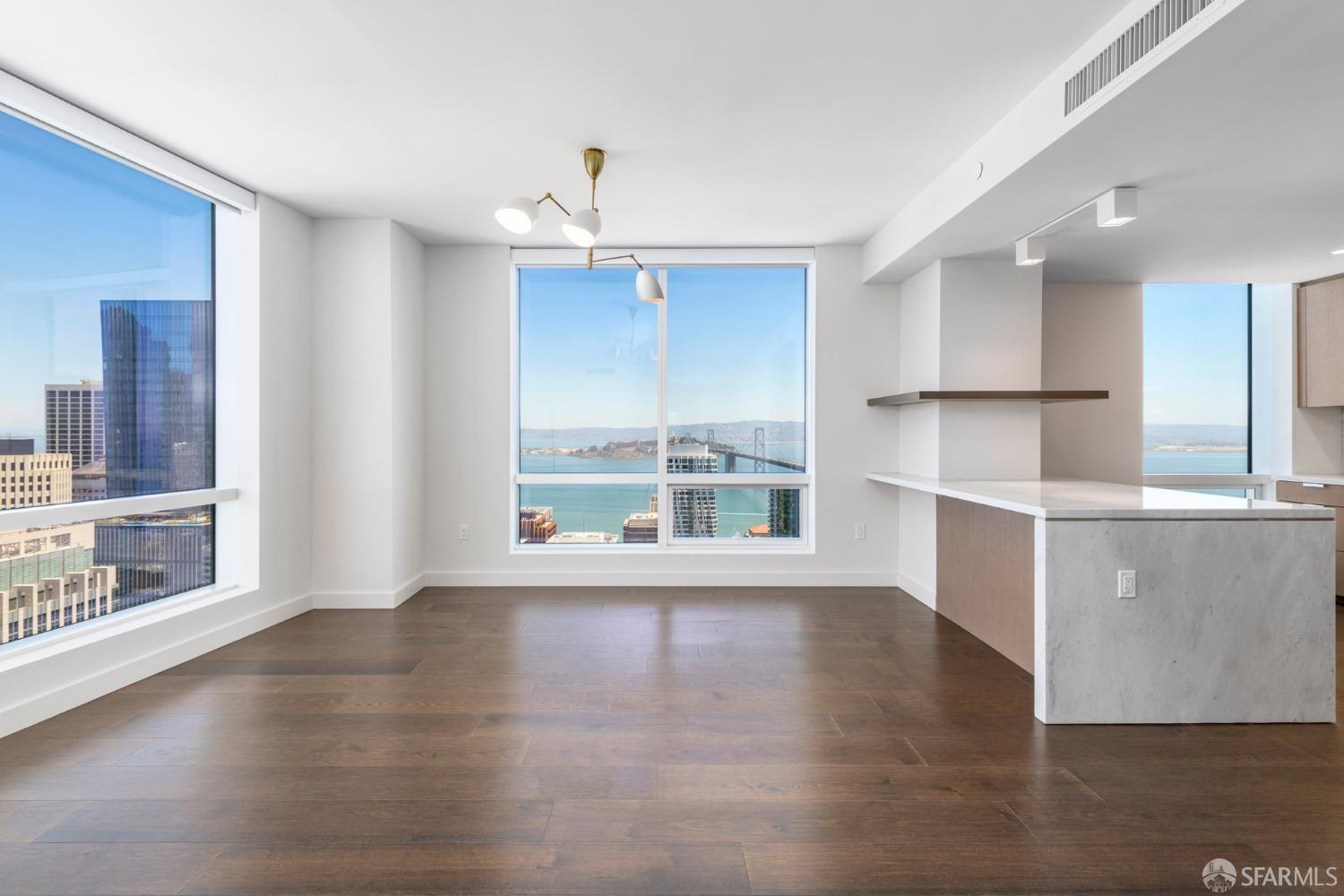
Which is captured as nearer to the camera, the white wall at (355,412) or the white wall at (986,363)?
the white wall at (986,363)

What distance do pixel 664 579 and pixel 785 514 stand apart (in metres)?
1.08

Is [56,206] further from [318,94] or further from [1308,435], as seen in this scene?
[1308,435]

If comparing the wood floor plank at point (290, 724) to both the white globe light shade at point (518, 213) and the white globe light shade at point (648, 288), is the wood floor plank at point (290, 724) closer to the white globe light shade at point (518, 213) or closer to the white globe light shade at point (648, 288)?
the white globe light shade at point (518, 213)

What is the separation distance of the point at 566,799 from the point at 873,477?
3.25 meters

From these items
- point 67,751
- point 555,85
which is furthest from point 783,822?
point 555,85

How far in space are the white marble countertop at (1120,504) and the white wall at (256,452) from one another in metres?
3.89

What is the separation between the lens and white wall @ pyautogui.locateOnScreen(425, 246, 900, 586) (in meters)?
4.76

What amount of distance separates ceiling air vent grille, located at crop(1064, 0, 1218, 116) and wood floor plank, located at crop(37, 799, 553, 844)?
2923 millimetres

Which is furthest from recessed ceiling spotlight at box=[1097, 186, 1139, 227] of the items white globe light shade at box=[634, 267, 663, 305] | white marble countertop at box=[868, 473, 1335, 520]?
white globe light shade at box=[634, 267, 663, 305]

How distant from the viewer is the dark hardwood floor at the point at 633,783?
5.51 ft

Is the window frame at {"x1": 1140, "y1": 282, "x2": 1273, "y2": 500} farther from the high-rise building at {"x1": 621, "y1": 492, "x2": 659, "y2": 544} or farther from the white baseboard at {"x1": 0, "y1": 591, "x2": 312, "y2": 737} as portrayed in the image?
the white baseboard at {"x1": 0, "y1": 591, "x2": 312, "y2": 737}

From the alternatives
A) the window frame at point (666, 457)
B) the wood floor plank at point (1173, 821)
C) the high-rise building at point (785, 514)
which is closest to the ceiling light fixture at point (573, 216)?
the window frame at point (666, 457)

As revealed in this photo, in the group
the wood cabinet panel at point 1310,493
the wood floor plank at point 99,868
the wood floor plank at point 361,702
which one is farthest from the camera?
the wood cabinet panel at point 1310,493

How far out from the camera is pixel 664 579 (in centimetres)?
485
